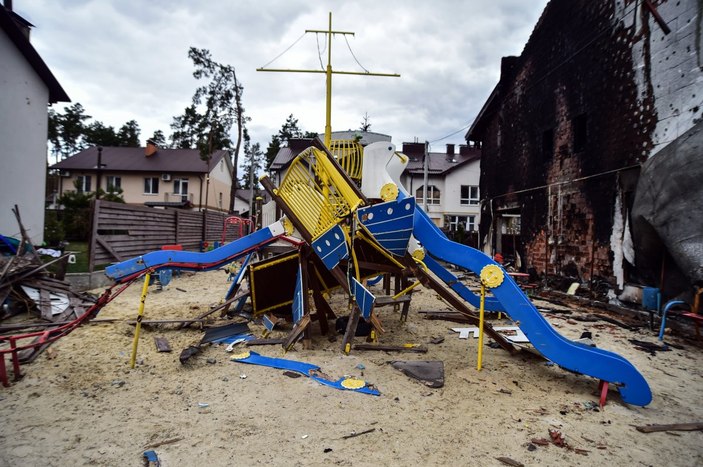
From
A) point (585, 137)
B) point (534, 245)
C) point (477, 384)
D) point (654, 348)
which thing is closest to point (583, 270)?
point (534, 245)

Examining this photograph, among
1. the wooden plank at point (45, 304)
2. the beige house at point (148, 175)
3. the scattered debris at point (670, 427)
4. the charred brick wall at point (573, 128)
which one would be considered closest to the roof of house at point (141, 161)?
the beige house at point (148, 175)

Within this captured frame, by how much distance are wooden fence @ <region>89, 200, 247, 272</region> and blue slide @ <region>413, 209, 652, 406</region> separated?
951 cm

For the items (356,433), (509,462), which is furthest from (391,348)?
(509,462)

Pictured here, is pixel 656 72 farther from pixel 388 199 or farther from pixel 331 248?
pixel 331 248

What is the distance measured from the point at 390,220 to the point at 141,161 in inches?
1443

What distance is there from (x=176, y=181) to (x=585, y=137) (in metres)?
33.0

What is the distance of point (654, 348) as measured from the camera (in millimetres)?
5801

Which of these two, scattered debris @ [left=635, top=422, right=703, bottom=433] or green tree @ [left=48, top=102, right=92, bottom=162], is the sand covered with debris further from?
green tree @ [left=48, top=102, right=92, bottom=162]

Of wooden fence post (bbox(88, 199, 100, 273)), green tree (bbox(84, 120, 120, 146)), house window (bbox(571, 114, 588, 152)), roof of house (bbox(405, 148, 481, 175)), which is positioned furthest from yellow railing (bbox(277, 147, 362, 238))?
green tree (bbox(84, 120, 120, 146))

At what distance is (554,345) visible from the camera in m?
4.04

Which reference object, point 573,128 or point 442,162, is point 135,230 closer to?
point 573,128

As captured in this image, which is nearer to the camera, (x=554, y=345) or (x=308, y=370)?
(x=554, y=345)

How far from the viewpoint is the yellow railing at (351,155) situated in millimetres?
7324

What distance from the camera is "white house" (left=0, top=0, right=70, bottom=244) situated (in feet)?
37.3
